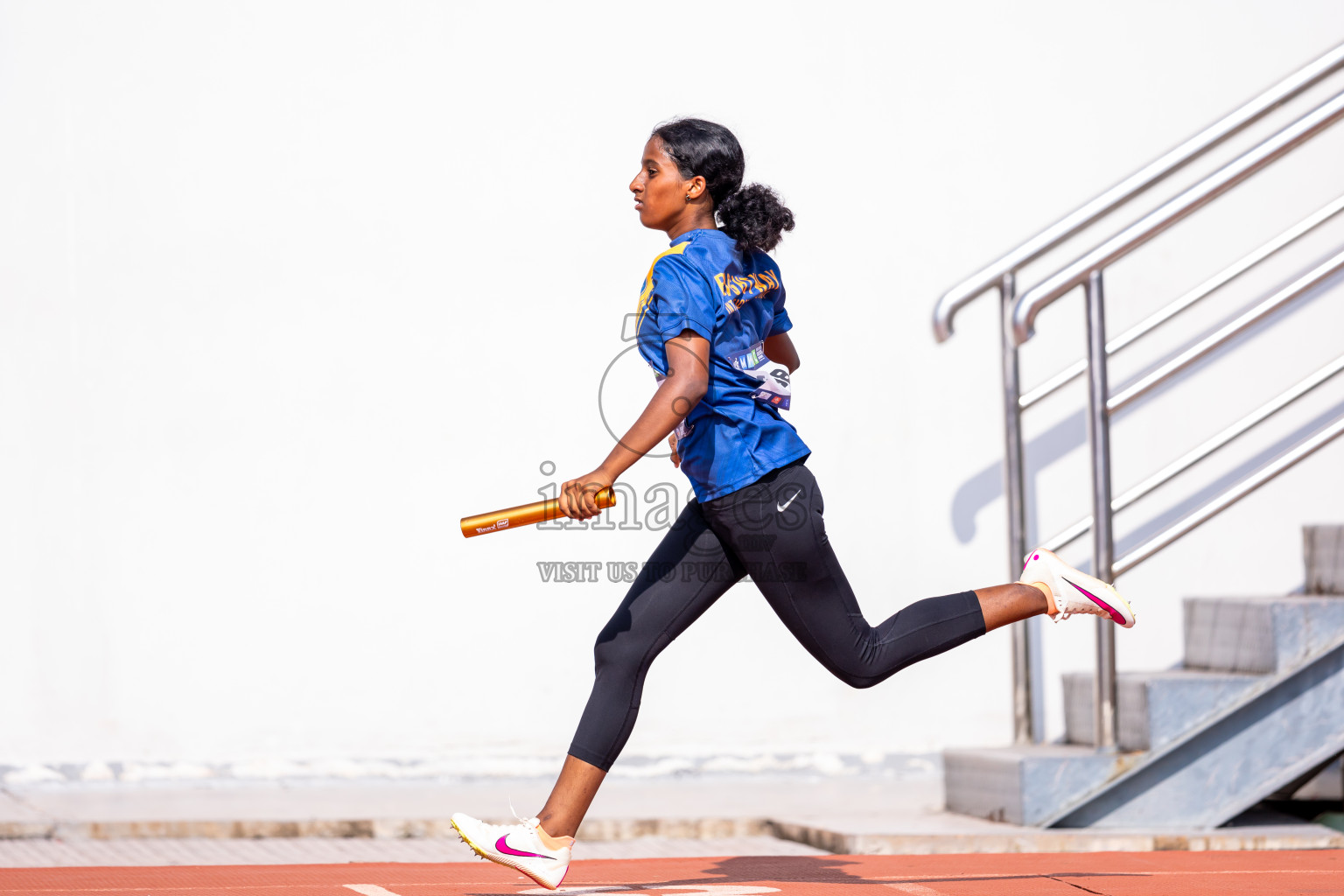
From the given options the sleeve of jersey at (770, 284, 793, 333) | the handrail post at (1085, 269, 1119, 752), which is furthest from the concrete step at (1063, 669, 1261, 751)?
the sleeve of jersey at (770, 284, 793, 333)

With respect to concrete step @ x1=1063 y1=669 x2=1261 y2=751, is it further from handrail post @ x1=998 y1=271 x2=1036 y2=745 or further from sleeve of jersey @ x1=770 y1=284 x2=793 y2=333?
Answer: sleeve of jersey @ x1=770 y1=284 x2=793 y2=333

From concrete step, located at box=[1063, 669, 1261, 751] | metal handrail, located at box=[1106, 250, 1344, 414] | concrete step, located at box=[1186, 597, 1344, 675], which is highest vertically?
metal handrail, located at box=[1106, 250, 1344, 414]

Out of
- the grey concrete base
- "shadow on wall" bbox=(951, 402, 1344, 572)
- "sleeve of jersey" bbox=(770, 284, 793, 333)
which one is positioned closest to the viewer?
"sleeve of jersey" bbox=(770, 284, 793, 333)

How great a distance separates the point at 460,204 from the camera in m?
5.89

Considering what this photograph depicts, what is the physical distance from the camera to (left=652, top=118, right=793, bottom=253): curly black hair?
339cm

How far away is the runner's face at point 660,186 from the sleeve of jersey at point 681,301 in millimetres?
202

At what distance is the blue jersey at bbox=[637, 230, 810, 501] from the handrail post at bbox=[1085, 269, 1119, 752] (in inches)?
63.6

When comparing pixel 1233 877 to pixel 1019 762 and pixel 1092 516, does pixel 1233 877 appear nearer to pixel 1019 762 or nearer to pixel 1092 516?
pixel 1019 762

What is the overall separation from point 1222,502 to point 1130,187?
1052mm

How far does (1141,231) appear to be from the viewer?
15.0 feet

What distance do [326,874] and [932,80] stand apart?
3.79 metres

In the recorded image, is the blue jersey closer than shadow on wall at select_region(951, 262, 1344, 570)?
Yes

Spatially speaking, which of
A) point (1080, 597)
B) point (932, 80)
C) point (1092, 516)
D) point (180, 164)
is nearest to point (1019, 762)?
point (1092, 516)

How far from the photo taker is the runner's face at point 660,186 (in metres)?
3.41
